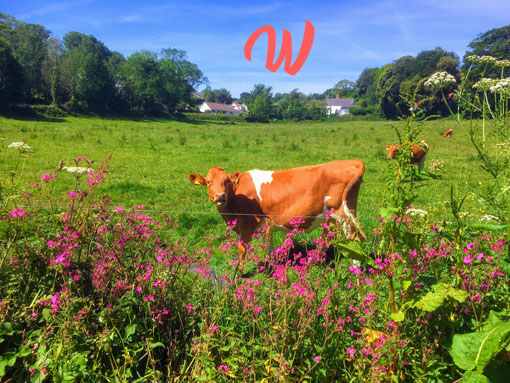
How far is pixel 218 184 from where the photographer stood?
4.84 metres

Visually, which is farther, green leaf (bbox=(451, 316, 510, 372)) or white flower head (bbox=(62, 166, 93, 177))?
white flower head (bbox=(62, 166, 93, 177))

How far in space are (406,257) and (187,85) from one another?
7869cm

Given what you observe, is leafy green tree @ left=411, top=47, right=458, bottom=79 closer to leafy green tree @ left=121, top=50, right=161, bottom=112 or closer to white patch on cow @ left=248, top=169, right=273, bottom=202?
white patch on cow @ left=248, top=169, right=273, bottom=202

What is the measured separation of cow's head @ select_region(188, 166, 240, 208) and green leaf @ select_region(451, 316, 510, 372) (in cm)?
329

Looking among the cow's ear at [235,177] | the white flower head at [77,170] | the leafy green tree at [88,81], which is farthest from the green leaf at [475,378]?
the leafy green tree at [88,81]

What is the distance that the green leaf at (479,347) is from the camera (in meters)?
1.65

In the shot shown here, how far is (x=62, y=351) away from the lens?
2.17 metres

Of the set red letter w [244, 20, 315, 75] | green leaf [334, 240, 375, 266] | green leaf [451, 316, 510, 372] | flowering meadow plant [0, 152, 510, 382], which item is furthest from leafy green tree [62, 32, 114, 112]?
green leaf [451, 316, 510, 372]

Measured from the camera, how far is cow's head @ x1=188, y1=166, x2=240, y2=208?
4.73 metres

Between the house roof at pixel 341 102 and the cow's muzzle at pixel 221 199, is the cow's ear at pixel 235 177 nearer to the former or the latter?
the cow's muzzle at pixel 221 199

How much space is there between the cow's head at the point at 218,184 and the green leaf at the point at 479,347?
3.29 meters

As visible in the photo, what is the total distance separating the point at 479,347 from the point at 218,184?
355cm

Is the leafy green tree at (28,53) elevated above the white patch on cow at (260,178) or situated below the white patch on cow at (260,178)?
above

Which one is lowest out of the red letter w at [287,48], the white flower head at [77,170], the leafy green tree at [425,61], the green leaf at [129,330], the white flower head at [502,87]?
the green leaf at [129,330]
